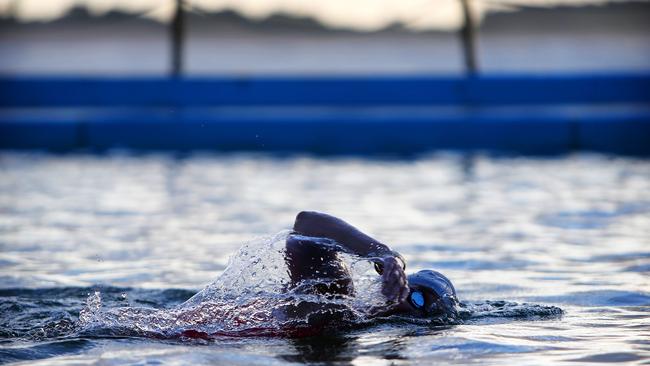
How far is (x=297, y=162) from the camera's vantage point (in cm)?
1123

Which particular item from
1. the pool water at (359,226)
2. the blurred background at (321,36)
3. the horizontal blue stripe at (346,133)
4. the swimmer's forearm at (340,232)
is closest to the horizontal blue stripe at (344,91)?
the blurred background at (321,36)

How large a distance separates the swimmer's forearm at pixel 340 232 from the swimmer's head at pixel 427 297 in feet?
1.30

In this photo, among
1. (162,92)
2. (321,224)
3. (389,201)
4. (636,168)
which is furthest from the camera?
(162,92)

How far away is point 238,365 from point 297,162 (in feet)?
25.3

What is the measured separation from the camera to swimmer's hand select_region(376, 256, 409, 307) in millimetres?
3703

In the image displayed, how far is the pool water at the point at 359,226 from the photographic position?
388cm

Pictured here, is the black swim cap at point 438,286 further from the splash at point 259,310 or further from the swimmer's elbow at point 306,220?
the swimmer's elbow at point 306,220

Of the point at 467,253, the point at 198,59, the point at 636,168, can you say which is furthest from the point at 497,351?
the point at 198,59

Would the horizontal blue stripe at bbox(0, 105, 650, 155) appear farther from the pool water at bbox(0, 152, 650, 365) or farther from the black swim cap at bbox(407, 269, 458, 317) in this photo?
the black swim cap at bbox(407, 269, 458, 317)

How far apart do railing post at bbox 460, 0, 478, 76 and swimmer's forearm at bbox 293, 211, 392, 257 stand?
1081 cm

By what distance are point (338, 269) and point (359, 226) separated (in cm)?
294

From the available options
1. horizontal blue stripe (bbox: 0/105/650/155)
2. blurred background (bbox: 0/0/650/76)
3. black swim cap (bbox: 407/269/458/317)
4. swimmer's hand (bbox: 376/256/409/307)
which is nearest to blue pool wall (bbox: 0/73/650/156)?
horizontal blue stripe (bbox: 0/105/650/155)

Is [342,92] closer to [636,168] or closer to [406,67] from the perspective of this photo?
[406,67]

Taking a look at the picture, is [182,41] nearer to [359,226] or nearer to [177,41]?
[177,41]
